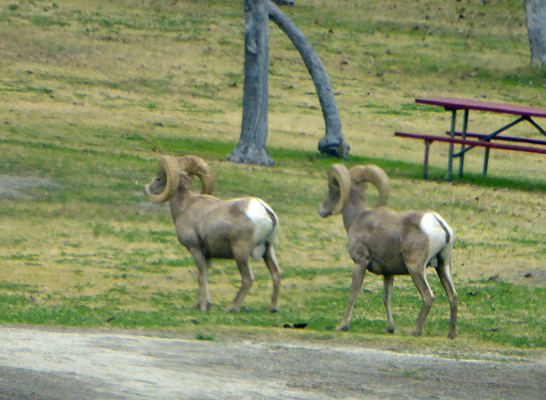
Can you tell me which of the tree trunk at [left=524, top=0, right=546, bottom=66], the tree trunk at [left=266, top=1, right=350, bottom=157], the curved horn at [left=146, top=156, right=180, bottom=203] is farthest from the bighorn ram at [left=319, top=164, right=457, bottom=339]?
the tree trunk at [left=524, top=0, right=546, bottom=66]

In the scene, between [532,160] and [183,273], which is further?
[532,160]

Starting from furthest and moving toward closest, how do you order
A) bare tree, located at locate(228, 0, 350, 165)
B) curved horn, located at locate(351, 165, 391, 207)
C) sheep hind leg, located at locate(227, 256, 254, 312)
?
bare tree, located at locate(228, 0, 350, 165) < sheep hind leg, located at locate(227, 256, 254, 312) < curved horn, located at locate(351, 165, 391, 207)

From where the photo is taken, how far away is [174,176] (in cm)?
988

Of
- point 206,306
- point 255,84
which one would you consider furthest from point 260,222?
point 255,84

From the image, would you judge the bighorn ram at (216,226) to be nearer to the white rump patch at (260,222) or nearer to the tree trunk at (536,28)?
the white rump patch at (260,222)

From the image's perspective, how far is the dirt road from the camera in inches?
247

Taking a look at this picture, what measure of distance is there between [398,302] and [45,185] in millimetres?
6749

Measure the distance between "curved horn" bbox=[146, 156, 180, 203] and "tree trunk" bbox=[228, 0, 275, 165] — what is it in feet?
26.2

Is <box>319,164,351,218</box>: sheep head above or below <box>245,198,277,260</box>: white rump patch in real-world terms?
above

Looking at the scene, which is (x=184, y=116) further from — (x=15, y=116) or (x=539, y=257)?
(x=539, y=257)

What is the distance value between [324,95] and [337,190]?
10.6m

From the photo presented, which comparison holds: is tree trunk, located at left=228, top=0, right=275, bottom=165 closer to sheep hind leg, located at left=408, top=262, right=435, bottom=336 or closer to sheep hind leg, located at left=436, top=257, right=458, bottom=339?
sheep hind leg, located at left=436, top=257, right=458, bottom=339

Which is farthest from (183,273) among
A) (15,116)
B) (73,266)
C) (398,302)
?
(15,116)

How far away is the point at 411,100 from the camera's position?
26516mm
